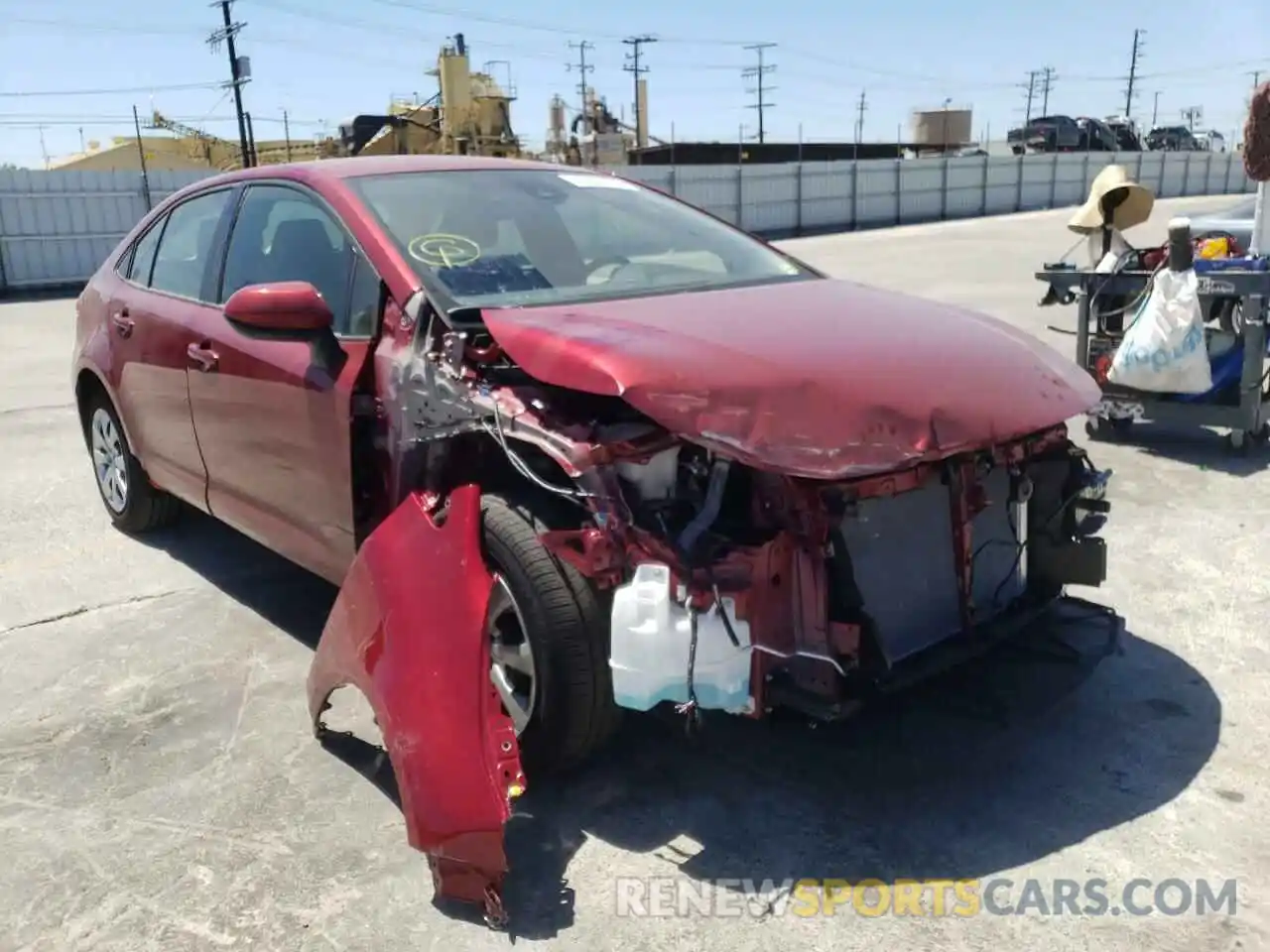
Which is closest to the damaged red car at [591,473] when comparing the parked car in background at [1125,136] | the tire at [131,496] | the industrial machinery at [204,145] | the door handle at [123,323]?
the door handle at [123,323]

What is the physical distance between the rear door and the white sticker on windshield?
1324 millimetres

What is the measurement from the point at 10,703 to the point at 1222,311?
601cm

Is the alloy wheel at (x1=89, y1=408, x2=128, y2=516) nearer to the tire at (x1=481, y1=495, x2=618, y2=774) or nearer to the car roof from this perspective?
the car roof

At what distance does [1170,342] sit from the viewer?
5.70m

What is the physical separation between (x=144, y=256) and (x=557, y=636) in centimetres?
321

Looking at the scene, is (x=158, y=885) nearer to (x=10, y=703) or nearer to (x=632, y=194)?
(x=10, y=703)

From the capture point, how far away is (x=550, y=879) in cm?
261

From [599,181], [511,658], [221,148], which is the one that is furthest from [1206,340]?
[221,148]

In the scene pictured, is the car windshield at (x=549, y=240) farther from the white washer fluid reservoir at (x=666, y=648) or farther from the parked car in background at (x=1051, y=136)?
the parked car in background at (x=1051, y=136)

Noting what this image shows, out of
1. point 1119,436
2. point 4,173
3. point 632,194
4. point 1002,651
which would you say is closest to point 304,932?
point 1002,651

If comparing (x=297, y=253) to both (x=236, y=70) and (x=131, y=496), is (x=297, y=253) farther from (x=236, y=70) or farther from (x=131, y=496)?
(x=236, y=70)

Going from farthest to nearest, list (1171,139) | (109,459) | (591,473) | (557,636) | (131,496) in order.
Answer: (1171,139), (109,459), (131,496), (557,636), (591,473)

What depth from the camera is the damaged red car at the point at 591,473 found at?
257cm

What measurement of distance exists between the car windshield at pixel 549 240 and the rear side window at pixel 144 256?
1609 millimetres
